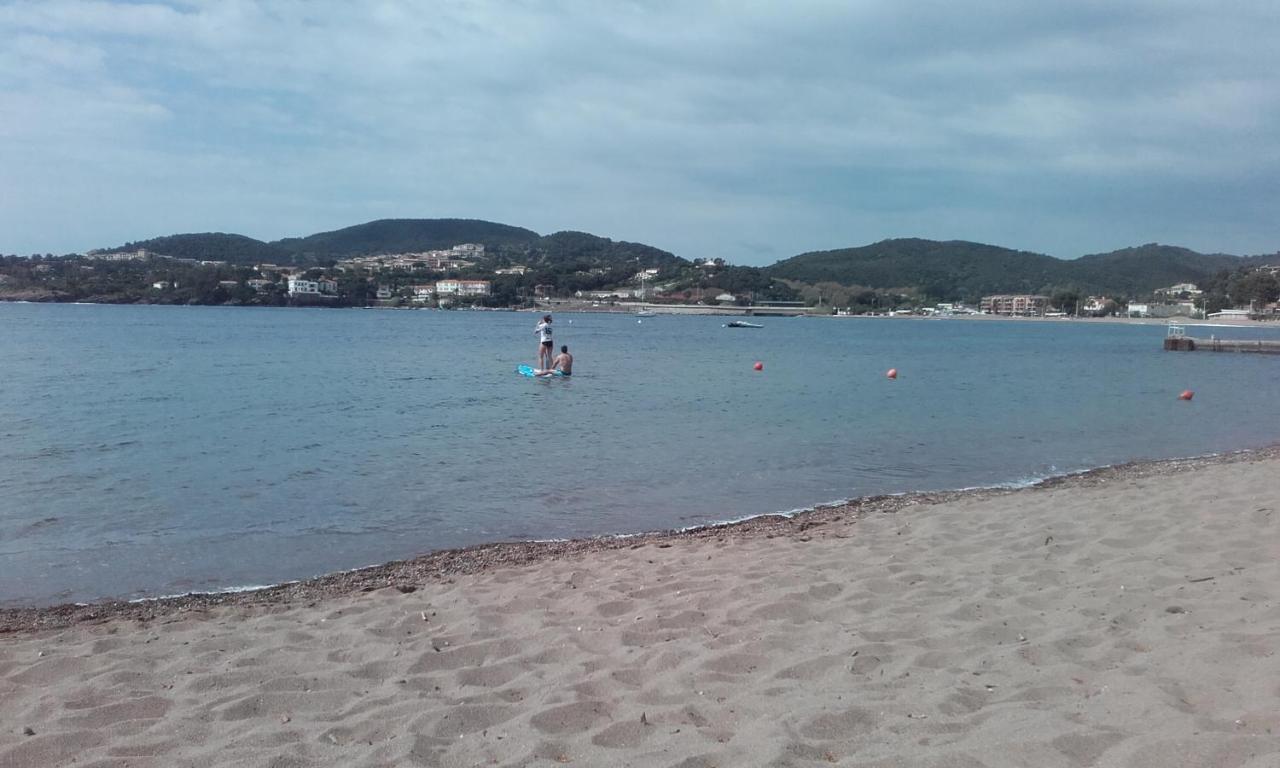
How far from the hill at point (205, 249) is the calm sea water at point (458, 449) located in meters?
163

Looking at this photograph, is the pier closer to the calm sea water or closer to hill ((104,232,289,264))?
the calm sea water

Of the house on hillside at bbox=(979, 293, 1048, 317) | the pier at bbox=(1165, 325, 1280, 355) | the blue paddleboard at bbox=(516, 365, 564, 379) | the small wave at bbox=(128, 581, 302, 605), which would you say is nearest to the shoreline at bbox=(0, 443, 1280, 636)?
the small wave at bbox=(128, 581, 302, 605)

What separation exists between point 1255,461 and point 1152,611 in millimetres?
9220

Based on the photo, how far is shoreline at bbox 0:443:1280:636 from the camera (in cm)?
694

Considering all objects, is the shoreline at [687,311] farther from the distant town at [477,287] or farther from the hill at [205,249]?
the hill at [205,249]

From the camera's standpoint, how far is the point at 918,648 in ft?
17.4

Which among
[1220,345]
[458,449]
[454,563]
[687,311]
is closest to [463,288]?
[687,311]

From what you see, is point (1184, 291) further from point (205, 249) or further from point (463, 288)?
point (205, 249)

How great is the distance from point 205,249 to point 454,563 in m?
200

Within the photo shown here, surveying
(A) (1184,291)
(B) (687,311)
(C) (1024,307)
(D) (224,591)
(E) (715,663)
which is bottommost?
(B) (687,311)

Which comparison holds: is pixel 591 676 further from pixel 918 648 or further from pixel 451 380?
pixel 451 380

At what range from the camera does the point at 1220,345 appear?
55500 mm

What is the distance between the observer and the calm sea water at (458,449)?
966 cm

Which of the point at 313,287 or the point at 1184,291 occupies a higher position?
the point at 1184,291
